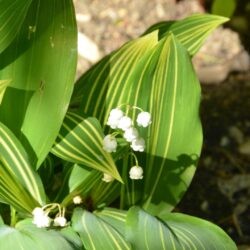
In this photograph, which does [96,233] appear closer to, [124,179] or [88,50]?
[124,179]

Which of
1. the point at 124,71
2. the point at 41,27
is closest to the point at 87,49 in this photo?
the point at 124,71

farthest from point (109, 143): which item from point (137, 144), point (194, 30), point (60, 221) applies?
point (194, 30)

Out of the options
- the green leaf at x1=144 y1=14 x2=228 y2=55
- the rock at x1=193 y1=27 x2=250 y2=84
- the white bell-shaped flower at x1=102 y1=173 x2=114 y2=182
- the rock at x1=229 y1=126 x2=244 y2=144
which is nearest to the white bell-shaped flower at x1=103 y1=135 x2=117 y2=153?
the white bell-shaped flower at x1=102 y1=173 x2=114 y2=182

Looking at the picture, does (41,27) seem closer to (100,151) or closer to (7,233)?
(100,151)

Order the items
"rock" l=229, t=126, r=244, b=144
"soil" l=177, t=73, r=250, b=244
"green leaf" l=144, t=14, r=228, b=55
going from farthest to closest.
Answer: "rock" l=229, t=126, r=244, b=144 < "soil" l=177, t=73, r=250, b=244 < "green leaf" l=144, t=14, r=228, b=55

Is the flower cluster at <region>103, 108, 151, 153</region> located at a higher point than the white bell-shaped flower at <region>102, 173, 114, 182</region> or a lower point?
higher

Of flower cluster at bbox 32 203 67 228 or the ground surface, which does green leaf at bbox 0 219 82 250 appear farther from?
the ground surface

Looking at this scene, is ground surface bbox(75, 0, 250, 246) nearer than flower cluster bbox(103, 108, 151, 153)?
No
